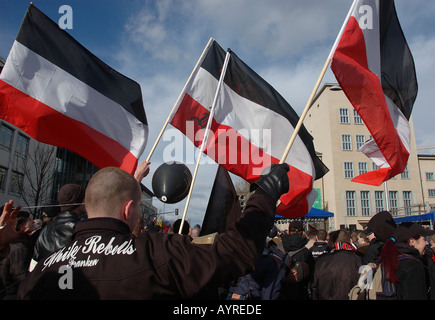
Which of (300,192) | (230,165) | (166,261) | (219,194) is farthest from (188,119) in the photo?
(166,261)

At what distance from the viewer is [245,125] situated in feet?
20.3

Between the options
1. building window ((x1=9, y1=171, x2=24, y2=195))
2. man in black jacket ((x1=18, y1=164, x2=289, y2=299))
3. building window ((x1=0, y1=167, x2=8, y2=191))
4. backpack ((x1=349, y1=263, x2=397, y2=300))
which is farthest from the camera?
building window ((x1=9, y1=171, x2=24, y2=195))

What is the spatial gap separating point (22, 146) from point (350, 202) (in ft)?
119

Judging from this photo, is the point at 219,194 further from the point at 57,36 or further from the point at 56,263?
the point at 56,263

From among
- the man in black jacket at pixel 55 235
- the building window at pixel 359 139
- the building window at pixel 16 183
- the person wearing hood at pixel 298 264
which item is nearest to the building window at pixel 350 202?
the building window at pixel 359 139

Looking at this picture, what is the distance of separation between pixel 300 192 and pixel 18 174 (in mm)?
30893

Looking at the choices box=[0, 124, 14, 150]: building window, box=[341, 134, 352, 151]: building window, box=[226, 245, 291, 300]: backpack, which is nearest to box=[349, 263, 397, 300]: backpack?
box=[226, 245, 291, 300]: backpack

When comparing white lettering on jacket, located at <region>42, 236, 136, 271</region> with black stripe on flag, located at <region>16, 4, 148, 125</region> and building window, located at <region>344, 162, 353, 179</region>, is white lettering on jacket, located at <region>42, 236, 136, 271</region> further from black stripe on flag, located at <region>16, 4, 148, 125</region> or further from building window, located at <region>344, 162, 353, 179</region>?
building window, located at <region>344, 162, 353, 179</region>

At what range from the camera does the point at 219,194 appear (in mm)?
5328

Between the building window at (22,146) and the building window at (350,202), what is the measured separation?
35.7m

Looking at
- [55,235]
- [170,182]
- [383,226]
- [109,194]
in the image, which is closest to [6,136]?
[170,182]

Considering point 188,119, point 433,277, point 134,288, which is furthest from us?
point 188,119

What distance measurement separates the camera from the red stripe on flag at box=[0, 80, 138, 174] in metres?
4.35

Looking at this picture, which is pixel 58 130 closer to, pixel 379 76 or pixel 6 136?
pixel 379 76
